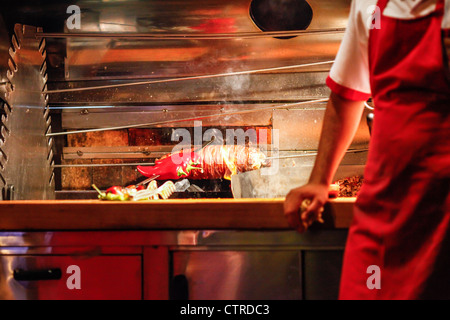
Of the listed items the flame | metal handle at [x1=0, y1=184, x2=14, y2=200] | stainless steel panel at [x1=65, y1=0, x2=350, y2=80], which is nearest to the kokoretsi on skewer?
the flame

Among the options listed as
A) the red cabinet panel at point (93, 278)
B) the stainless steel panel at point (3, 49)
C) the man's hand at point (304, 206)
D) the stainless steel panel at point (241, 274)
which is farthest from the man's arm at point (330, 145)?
the stainless steel panel at point (3, 49)

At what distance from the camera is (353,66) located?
48.2 inches

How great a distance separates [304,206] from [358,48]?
0.55 metres

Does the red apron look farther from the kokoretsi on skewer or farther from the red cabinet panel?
the kokoretsi on skewer

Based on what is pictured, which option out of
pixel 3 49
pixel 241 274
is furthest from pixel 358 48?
pixel 3 49

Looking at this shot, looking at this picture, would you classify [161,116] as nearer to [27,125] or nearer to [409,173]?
[27,125]

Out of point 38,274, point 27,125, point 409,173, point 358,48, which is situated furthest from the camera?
point 27,125

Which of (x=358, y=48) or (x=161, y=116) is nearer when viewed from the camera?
(x=358, y=48)

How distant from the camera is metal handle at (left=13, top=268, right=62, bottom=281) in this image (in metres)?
1.29

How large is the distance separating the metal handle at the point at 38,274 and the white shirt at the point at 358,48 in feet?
3.91

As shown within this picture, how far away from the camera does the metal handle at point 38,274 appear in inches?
50.9

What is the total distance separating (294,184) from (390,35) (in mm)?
1567

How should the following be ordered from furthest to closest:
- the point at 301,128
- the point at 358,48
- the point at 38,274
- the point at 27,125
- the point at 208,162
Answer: the point at 301,128 → the point at 208,162 → the point at 27,125 → the point at 38,274 → the point at 358,48

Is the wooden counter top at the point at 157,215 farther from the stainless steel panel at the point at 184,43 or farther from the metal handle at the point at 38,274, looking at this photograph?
the stainless steel panel at the point at 184,43
